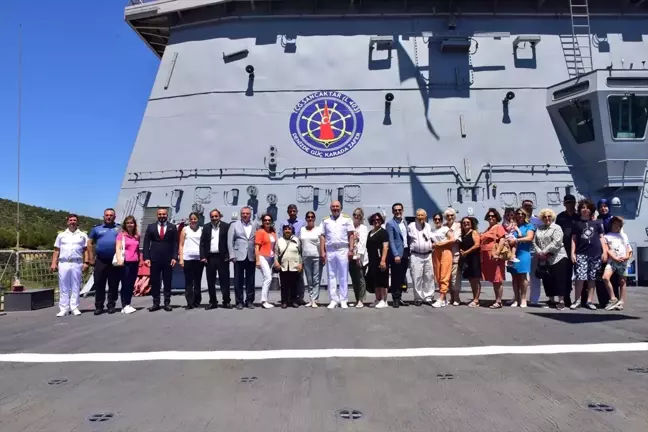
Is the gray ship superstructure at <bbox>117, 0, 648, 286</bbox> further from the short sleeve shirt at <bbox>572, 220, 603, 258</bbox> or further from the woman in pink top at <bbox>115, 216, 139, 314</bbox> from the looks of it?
the short sleeve shirt at <bbox>572, 220, 603, 258</bbox>

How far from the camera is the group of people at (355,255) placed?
7277mm

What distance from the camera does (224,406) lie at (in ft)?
9.72

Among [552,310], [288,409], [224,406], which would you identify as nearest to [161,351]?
[224,406]

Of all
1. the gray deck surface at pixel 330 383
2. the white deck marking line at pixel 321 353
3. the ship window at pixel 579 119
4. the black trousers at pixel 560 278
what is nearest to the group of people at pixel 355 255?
the black trousers at pixel 560 278

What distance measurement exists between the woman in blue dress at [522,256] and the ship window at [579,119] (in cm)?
394

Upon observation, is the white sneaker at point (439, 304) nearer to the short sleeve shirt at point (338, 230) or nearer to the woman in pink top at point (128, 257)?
the short sleeve shirt at point (338, 230)

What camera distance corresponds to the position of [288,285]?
25.3ft

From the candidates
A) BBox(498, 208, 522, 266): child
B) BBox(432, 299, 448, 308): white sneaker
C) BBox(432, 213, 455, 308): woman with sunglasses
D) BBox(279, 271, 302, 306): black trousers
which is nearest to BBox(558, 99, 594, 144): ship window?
BBox(498, 208, 522, 266): child

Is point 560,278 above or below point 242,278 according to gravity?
below

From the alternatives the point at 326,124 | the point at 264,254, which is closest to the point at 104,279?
the point at 264,254

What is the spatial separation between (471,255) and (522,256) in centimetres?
74

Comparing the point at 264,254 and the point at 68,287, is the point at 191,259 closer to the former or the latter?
the point at 264,254

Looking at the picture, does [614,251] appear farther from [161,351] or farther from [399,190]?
[161,351]

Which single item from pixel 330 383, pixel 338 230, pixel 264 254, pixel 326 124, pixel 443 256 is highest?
pixel 326 124
